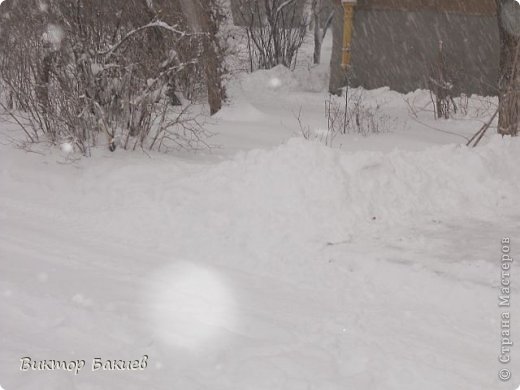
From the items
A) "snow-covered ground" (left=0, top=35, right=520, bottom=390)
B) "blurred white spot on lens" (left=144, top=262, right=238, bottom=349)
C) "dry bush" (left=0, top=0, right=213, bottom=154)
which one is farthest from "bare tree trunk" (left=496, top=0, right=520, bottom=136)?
"blurred white spot on lens" (left=144, top=262, right=238, bottom=349)

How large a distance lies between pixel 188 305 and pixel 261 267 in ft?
3.15

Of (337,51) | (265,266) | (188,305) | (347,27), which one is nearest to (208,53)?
(347,27)

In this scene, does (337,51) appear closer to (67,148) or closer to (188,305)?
(67,148)

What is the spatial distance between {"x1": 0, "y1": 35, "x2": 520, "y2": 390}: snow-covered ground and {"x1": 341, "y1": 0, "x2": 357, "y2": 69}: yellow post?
731cm

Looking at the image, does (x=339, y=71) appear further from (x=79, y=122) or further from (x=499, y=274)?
(x=499, y=274)

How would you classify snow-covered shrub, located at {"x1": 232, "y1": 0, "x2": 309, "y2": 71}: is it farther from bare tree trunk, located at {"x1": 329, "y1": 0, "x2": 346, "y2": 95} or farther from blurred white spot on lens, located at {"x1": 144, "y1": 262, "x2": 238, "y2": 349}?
blurred white spot on lens, located at {"x1": 144, "y1": 262, "x2": 238, "y2": 349}

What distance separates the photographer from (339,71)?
48.5ft

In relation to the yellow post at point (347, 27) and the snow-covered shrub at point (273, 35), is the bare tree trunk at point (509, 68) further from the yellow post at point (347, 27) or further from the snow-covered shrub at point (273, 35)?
the snow-covered shrub at point (273, 35)

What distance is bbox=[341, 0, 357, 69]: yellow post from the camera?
13953 millimetres

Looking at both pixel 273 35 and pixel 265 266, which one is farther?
pixel 273 35

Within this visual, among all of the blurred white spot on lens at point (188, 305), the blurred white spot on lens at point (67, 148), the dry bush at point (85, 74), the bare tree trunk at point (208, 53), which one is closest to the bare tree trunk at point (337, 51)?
the bare tree trunk at point (208, 53)

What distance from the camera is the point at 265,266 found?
15.4ft

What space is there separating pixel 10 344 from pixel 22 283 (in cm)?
93

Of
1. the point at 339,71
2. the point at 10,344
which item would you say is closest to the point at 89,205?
the point at 10,344
